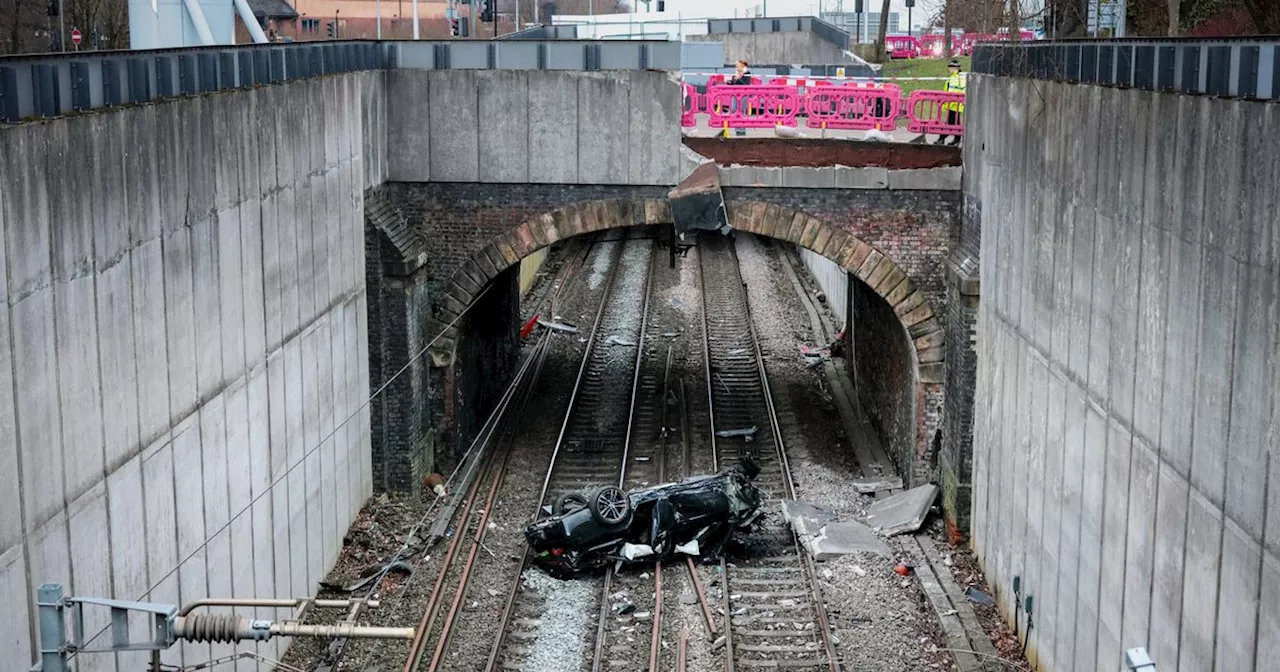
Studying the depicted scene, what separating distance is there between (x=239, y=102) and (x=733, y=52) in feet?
138

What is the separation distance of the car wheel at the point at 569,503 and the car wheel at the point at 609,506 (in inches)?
15.0

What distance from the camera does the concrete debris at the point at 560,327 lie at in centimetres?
3102

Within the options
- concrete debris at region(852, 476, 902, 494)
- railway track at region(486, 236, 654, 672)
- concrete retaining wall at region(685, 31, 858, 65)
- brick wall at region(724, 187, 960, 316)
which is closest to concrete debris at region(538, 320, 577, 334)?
railway track at region(486, 236, 654, 672)

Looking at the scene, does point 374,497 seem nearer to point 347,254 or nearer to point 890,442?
point 347,254

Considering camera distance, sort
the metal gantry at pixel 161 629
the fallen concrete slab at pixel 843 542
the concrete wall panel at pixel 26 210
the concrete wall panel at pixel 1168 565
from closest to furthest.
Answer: the metal gantry at pixel 161 629
the concrete wall panel at pixel 26 210
the concrete wall panel at pixel 1168 565
the fallen concrete slab at pixel 843 542

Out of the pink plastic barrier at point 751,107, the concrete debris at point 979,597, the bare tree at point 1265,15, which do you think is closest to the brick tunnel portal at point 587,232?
the pink plastic barrier at point 751,107

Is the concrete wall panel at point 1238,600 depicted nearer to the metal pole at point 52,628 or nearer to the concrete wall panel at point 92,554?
the metal pole at point 52,628

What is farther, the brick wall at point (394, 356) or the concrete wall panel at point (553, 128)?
the concrete wall panel at point (553, 128)

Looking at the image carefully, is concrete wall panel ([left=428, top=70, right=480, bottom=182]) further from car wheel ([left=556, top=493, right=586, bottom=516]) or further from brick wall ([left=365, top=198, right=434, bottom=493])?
car wheel ([left=556, top=493, right=586, bottom=516])

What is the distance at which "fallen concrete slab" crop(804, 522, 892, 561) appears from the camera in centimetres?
1817

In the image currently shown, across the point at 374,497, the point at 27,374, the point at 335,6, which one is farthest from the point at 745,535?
the point at 335,6

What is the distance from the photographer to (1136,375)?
1173 cm

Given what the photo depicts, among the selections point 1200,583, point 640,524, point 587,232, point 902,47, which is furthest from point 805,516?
point 902,47

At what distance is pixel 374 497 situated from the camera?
20.1m
